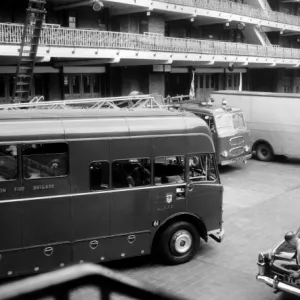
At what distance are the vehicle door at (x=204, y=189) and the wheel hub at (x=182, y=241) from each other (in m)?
0.46

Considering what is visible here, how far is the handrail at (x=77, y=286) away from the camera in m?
1.73

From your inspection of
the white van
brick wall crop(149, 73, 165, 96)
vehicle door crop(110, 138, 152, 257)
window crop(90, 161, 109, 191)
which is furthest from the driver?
brick wall crop(149, 73, 165, 96)

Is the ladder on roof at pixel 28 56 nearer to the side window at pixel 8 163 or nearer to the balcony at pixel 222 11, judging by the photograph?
the balcony at pixel 222 11

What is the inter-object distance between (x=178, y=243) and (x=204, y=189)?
1199mm

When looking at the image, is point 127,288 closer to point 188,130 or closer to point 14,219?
point 14,219

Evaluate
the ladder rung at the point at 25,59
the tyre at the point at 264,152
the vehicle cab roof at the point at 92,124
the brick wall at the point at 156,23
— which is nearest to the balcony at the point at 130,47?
the ladder rung at the point at 25,59

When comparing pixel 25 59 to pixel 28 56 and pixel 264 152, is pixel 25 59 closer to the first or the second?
pixel 28 56

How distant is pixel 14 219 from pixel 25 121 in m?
1.62

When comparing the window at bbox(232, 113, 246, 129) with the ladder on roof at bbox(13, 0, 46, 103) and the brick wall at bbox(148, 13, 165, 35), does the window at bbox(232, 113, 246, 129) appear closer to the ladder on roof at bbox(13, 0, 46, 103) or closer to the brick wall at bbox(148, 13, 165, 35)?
the ladder on roof at bbox(13, 0, 46, 103)

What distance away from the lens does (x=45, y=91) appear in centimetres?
2411

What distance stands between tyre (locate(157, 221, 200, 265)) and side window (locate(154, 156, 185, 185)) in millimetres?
872

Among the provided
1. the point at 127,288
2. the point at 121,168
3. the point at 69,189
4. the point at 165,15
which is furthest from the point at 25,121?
the point at 165,15

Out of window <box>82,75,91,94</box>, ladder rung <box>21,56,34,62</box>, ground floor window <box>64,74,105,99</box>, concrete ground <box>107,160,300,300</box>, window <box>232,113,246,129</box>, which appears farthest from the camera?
window <box>82,75,91,94</box>

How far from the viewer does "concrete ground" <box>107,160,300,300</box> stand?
8.44m
